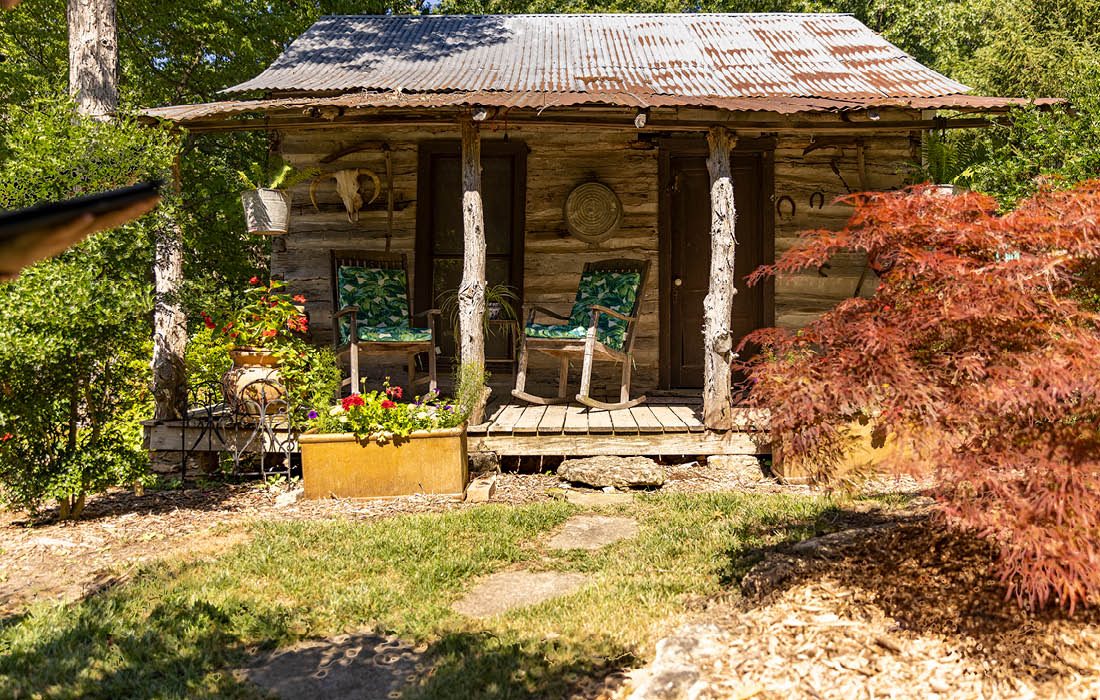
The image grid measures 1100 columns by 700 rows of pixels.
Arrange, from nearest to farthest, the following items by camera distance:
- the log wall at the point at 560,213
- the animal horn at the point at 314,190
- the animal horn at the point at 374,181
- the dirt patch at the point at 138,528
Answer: the dirt patch at the point at 138,528 < the animal horn at the point at 314,190 < the animal horn at the point at 374,181 < the log wall at the point at 560,213

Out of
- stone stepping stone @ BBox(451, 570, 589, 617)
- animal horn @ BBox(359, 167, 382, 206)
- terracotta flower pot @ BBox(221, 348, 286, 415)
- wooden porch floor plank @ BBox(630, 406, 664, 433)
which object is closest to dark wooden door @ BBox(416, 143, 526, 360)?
animal horn @ BBox(359, 167, 382, 206)

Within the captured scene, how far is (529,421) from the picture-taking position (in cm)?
557

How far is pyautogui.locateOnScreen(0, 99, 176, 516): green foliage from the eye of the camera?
13.1 feet

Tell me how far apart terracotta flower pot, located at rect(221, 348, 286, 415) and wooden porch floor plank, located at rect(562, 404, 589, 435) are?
1.98 m

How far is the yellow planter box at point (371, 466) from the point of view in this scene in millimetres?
4703

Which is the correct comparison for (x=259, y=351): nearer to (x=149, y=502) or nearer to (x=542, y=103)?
(x=149, y=502)

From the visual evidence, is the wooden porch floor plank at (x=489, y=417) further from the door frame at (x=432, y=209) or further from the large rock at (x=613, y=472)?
the door frame at (x=432, y=209)

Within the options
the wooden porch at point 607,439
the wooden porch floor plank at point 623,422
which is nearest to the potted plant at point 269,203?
the wooden porch at point 607,439

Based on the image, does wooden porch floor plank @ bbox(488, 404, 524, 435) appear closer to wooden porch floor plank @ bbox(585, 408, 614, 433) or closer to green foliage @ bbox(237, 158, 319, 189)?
wooden porch floor plank @ bbox(585, 408, 614, 433)

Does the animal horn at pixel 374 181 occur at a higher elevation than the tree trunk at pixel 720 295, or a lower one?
higher

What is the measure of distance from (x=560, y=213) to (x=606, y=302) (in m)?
1.18

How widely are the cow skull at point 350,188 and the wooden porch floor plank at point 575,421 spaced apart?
8.74ft

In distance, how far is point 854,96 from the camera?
577 cm

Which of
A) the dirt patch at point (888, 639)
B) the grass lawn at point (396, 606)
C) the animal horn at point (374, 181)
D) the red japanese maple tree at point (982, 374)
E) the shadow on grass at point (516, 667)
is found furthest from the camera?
the animal horn at point (374, 181)
